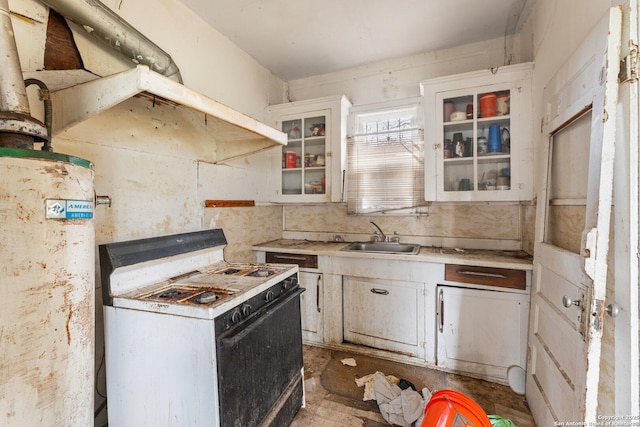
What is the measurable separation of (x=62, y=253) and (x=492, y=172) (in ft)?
8.27

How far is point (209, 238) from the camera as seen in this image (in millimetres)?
1769

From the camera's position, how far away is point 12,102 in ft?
2.82

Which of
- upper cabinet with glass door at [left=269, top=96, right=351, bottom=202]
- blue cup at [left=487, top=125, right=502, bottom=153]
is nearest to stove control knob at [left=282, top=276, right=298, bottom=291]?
upper cabinet with glass door at [left=269, top=96, right=351, bottom=202]

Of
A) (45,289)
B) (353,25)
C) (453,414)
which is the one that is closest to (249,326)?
(45,289)

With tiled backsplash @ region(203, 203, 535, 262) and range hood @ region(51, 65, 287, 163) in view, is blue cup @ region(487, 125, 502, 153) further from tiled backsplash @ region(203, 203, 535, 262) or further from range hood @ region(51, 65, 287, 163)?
range hood @ region(51, 65, 287, 163)

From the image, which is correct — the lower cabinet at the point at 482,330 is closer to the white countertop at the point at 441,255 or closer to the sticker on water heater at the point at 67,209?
the white countertop at the point at 441,255

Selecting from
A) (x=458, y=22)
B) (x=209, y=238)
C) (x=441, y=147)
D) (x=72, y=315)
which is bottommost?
(x=72, y=315)

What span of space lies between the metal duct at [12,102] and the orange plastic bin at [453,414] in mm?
1775

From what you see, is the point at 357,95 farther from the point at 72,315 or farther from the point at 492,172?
the point at 72,315

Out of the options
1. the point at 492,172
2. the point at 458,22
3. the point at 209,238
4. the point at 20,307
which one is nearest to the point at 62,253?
the point at 20,307

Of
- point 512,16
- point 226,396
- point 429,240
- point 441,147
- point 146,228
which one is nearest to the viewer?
point 226,396

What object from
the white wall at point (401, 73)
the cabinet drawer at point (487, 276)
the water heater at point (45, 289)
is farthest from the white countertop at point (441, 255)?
the water heater at point (45, 289)

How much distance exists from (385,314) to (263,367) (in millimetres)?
1190

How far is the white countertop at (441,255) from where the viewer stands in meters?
1.83
